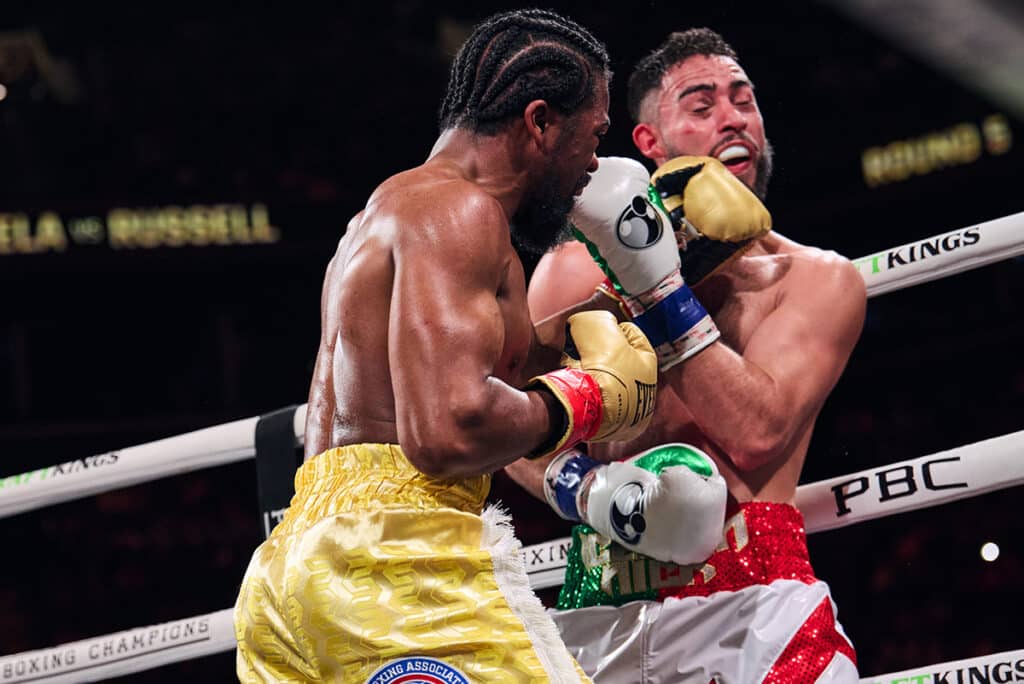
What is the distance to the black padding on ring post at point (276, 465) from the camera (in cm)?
216

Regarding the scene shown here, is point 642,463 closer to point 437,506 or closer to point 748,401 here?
point 748,401

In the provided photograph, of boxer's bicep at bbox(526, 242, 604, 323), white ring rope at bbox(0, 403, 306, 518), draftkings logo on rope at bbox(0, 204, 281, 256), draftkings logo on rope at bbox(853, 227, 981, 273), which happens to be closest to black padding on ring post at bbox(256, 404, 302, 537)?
white ring rope at bbox(0, 403, 306, 518)

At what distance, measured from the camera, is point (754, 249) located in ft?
7.23

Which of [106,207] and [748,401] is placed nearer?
[748,401]

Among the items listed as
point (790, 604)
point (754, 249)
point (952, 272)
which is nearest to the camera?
point (790, 604)

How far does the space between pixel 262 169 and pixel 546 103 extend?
6872 mm

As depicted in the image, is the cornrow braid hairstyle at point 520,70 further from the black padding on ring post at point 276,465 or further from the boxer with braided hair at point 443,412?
the black padding on ring post at point 276,465

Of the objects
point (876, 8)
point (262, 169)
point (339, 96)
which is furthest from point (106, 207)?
point (876, 8)

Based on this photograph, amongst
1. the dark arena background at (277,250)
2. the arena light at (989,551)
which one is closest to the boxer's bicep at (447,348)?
the dark arena background at (277,250)

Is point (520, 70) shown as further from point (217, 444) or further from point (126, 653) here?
point (126, 653)

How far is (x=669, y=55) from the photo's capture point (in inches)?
91.5

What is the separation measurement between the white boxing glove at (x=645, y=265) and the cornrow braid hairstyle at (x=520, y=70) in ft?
0.94

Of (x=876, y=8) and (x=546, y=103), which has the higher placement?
(x=546, y=103)

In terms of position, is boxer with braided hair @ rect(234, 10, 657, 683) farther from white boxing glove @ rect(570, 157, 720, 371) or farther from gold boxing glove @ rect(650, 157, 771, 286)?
gold boxing glove @ rect(650, 157, 771, 286)
